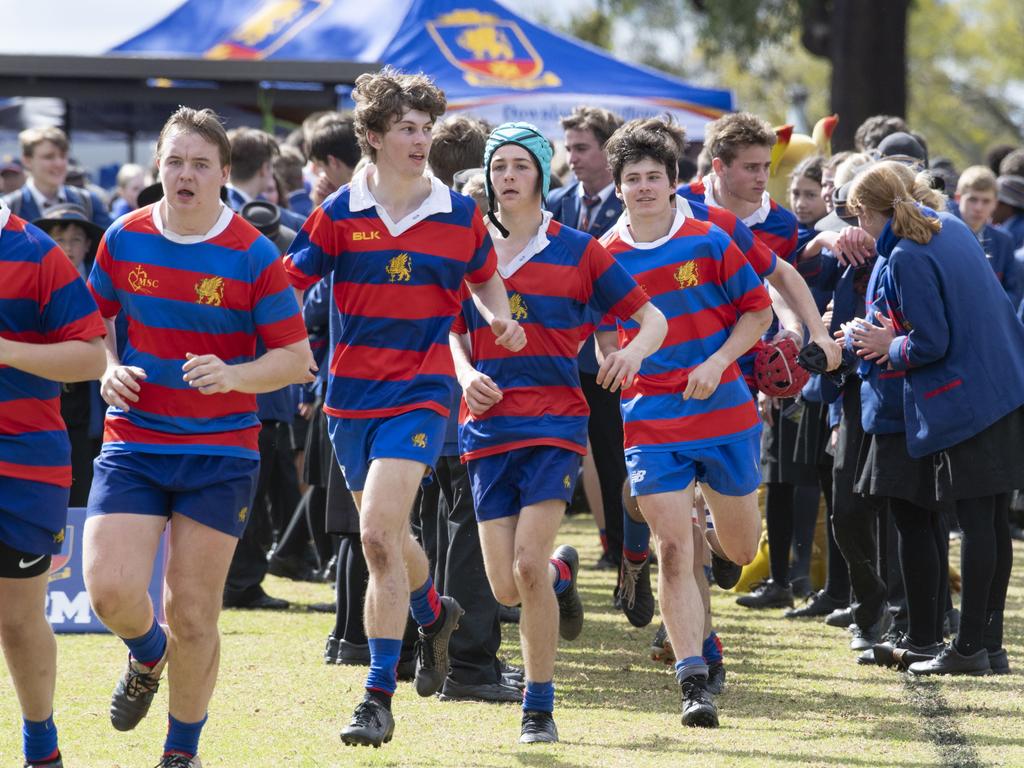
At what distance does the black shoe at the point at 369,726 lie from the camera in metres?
5.46

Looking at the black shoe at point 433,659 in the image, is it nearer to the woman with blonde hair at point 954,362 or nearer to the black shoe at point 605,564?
the woman with blonde hair at point 954,362

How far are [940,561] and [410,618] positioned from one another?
2367 mm

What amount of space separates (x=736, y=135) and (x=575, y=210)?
6.92 ft

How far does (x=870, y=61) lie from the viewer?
21203 millimetres

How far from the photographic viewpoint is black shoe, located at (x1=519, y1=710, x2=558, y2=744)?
5813 millimetres

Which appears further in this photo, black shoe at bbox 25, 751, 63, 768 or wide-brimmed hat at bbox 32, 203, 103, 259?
wide-brimmed hat at bbox 32, 203, 103, 259

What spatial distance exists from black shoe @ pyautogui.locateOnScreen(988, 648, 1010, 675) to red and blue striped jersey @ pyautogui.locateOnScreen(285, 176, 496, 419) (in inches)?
115

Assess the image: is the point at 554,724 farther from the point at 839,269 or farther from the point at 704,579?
the point at 839,269

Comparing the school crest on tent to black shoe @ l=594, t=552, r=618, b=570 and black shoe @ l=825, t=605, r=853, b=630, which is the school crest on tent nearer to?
black shoe @ l=594, t=552, r=618, b=570

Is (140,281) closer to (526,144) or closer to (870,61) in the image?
(526,144)

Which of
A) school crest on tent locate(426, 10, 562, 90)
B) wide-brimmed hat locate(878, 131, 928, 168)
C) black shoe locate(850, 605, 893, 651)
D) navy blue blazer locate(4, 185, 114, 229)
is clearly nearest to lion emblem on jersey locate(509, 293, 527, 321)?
black shoe locate(850, 605, 893, 651)

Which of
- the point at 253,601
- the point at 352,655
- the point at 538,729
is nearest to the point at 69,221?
the point at 253,601

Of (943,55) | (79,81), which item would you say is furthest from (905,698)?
(943,55)

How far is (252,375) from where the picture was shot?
506 centimetres
